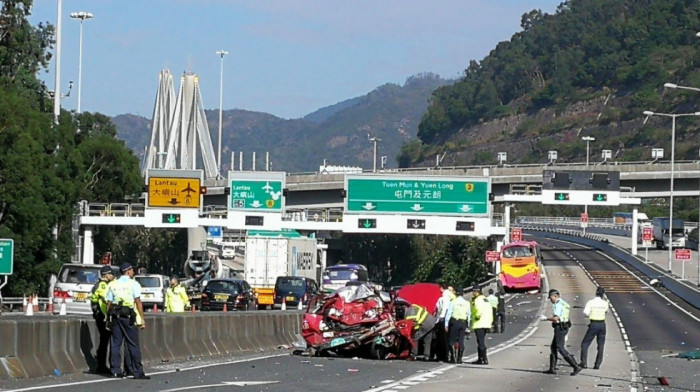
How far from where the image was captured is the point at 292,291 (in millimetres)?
54781

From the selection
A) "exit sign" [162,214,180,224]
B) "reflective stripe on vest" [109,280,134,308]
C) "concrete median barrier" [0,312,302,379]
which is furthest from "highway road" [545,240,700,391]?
"exit sign" [162,214,180,224]

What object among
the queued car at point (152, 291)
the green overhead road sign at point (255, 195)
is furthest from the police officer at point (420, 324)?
the green overhead road sign at point (255, 195)

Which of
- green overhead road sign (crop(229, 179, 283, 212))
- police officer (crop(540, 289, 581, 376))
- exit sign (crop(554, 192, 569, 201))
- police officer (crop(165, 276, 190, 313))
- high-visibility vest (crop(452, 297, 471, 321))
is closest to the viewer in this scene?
police officer (crop(540, 289, 581, 376))

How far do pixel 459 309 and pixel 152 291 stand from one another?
19751 millimetres

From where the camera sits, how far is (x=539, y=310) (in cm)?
6303

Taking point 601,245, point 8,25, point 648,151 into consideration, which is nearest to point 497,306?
point 8,25

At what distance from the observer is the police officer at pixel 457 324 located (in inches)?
1085

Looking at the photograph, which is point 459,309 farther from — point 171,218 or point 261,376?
point 171,218

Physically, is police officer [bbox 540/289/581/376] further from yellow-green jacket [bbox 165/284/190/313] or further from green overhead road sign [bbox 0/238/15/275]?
green overhead road sign [bbox 0/238/15/275]

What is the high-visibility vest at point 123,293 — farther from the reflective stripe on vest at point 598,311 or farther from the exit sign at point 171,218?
the exit sign at point 171,218

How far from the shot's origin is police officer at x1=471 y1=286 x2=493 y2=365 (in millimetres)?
27516

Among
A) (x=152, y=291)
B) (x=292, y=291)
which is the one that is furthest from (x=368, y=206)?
(x=152, y=291)

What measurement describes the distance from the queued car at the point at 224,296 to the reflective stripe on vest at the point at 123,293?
26407 mm

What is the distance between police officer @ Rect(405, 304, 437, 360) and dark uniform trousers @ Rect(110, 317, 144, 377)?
8.56 meters
